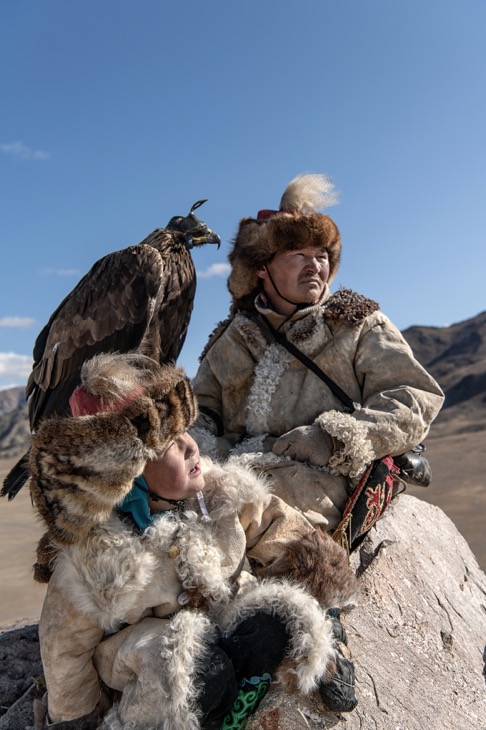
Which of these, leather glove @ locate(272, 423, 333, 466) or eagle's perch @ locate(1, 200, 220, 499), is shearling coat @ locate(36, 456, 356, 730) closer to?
leather glove @ locate(272, 423, 333, 466)

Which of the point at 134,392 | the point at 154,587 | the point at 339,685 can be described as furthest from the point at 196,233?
the point at 339,685

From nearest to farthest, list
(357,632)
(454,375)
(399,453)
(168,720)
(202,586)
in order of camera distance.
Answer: (168,720)
(202,586)
(357,632)
(399,453)
(454,375)

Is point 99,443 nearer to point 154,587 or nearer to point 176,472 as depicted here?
point 176,472

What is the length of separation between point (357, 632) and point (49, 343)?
233 cm

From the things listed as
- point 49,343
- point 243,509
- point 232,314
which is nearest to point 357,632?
point 243,509

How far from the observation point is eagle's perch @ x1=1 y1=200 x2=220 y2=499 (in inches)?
134

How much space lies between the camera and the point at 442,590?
2.89 m

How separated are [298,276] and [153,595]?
162 cm

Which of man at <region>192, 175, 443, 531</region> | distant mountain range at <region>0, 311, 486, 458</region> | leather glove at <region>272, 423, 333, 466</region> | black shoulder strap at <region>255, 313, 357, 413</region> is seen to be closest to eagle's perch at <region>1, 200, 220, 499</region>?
man at <region>192, 175, 443, 531</region>

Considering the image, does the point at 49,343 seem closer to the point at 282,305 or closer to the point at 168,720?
the point at 282,305

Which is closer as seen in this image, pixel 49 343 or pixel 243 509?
pixel 243 509

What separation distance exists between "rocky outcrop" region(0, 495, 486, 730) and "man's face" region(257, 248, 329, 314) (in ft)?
3.55

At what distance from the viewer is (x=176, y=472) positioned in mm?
1797

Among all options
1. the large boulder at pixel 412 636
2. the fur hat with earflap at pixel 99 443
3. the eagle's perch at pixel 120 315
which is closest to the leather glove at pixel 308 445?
the large boulder at pixel 412 636
